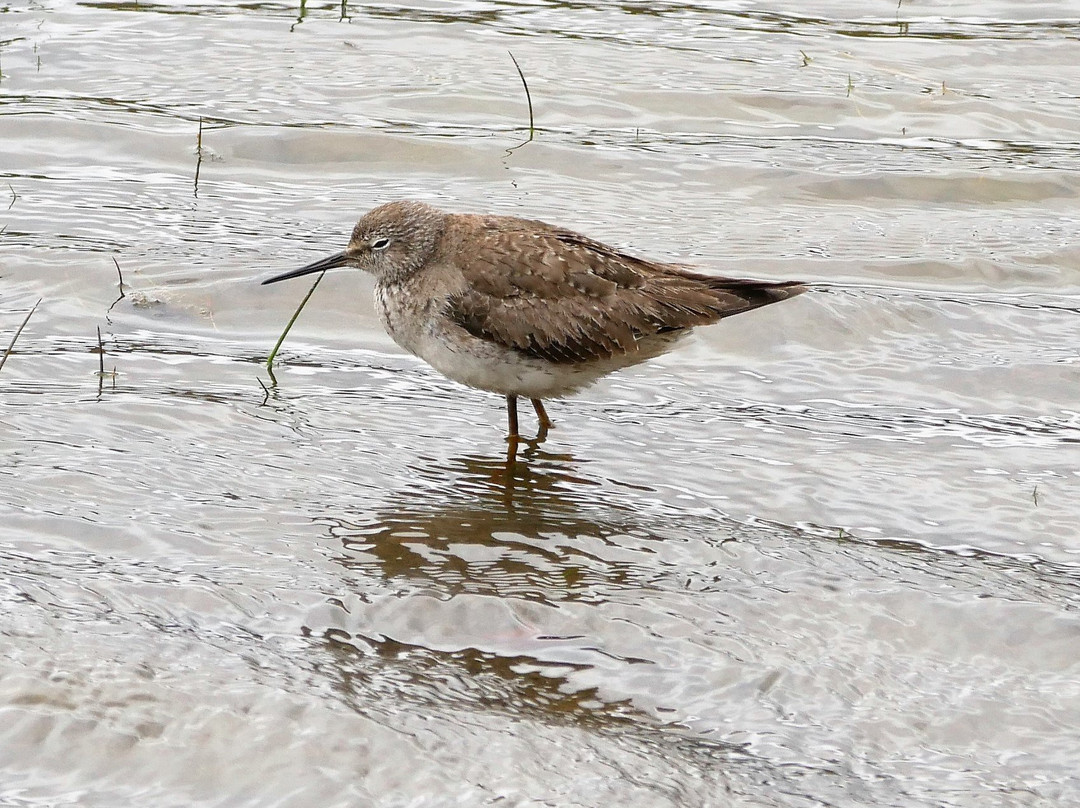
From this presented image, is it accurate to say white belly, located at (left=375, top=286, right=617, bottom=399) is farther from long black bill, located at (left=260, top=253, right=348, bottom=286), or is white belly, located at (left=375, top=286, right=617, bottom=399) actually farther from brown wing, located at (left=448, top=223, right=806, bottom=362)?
long black bill, located at (left=260, top=253, right=348, bottom=286)

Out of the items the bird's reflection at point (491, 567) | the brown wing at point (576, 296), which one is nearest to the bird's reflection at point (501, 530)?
the bird's reflection at point (491, 567)

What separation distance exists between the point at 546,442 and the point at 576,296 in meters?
0.69

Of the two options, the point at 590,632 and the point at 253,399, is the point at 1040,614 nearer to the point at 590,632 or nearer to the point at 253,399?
the point at 590,632

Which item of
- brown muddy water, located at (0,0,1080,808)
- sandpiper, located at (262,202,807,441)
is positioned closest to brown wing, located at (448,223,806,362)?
sandpiper, located at (262,202,807,441)

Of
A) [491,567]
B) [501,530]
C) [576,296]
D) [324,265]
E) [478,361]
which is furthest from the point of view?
[324,265]

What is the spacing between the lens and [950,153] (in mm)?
10320

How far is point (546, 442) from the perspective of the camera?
6.82 metres

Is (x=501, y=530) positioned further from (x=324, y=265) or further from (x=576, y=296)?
(x=324, y=265)

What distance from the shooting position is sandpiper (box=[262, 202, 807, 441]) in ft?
21.4

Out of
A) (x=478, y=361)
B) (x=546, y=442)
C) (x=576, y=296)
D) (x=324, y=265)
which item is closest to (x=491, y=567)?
(x=478, y=361)

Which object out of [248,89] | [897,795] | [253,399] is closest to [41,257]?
[253,399]

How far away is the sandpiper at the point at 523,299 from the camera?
256 inches

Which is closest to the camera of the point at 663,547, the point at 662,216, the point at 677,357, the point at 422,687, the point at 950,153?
the point at 422,687

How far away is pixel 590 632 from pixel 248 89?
701 cm
